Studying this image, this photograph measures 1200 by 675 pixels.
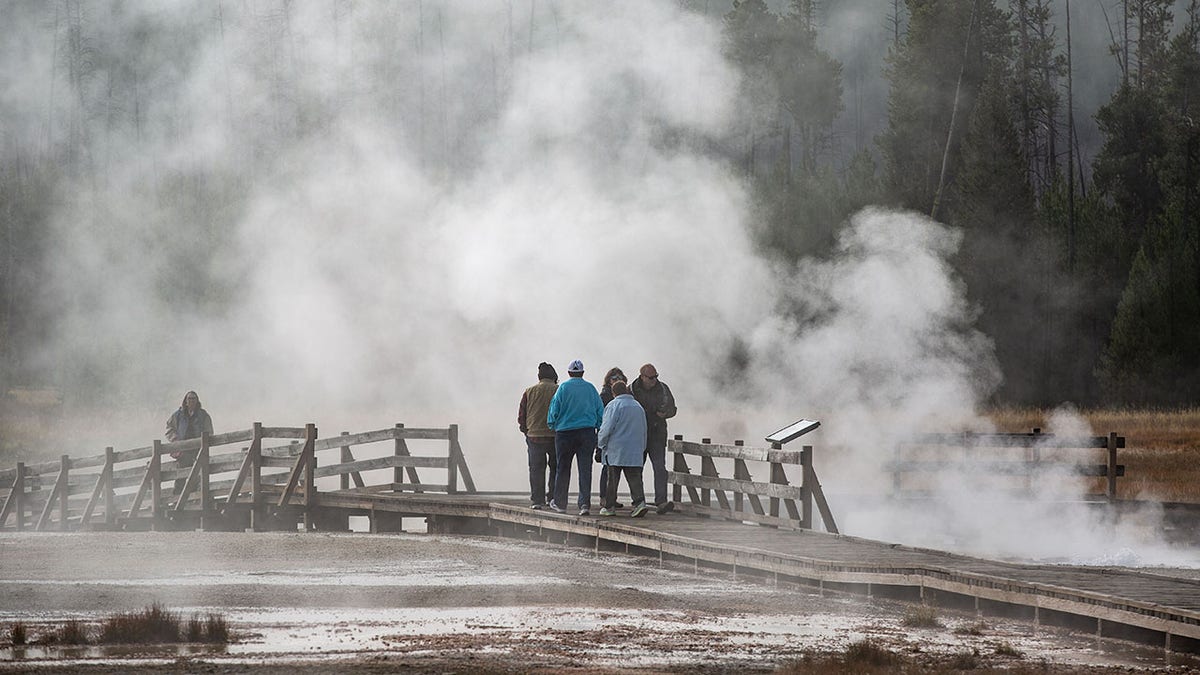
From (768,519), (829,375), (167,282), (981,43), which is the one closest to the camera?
(768,519)

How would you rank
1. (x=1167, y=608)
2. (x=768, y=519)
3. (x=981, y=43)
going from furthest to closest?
1. (x=981, y=43)
2. (x=768, y=519)
3. (x=1167, y=608)

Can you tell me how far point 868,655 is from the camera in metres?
9.18

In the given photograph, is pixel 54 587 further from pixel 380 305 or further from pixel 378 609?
pixel 380 305

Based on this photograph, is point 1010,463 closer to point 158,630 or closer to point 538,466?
point 538,466

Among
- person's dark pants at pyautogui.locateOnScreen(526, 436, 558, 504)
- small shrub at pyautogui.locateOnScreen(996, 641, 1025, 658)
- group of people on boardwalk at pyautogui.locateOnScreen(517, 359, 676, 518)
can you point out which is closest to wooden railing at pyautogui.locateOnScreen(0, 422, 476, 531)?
person's dark pants at pyautogui.locateOnScreen(526, 436, 558, 504)

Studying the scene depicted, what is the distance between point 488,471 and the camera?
31984 millimetres

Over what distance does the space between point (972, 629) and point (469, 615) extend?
135 inches

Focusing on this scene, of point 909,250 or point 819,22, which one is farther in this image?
point 819,22

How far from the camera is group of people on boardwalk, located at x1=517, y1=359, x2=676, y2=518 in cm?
1705

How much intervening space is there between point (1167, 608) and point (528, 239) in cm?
1866

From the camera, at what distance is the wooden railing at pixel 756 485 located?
16.4 meters

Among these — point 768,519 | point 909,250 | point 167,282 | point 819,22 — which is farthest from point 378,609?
point 819,22

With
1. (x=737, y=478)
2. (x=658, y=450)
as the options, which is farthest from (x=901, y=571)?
(x=658, y=450)

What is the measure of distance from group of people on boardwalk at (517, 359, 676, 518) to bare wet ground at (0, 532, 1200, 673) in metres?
1.08
